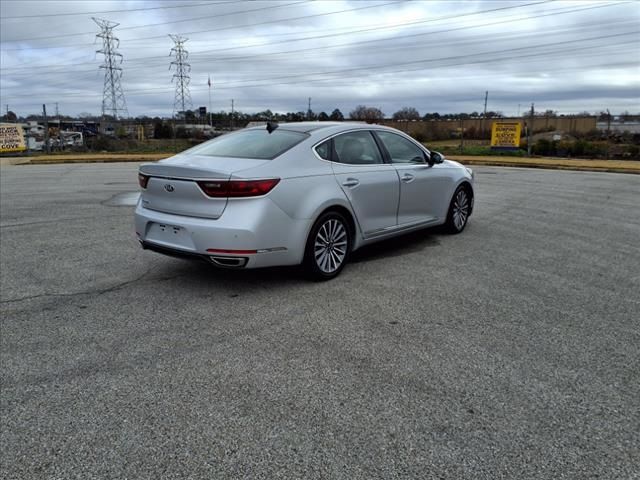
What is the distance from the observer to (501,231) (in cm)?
831

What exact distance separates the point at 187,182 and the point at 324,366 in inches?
→ 88.3

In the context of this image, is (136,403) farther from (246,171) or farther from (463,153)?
(463,153)

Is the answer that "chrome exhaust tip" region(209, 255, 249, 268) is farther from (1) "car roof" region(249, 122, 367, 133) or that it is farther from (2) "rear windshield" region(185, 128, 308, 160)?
(1) "car roof" region(249, 122, 367, 133)

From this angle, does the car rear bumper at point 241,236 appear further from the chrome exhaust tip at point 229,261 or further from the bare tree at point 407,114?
the bare tree at point 407,114

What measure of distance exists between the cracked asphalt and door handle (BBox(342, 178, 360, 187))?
96cm

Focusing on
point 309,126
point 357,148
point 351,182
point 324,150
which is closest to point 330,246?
point 351,182

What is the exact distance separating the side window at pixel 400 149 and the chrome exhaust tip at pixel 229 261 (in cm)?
255

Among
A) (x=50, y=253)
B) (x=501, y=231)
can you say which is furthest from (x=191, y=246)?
(x=501, y=231)

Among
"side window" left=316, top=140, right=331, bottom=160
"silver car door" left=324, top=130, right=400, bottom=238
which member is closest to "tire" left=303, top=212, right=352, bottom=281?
"silver car door" left=324, top=130, right=400, bottom=238

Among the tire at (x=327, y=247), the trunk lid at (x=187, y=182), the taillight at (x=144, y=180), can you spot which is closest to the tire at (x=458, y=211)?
the tire at (x=327, y=247)

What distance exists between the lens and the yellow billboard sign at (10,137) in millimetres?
27141

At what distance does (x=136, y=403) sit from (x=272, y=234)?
6.92ft

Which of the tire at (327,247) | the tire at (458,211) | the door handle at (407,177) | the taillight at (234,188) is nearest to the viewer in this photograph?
the taillight at (234,188)

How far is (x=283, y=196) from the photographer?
5027 millimetres
